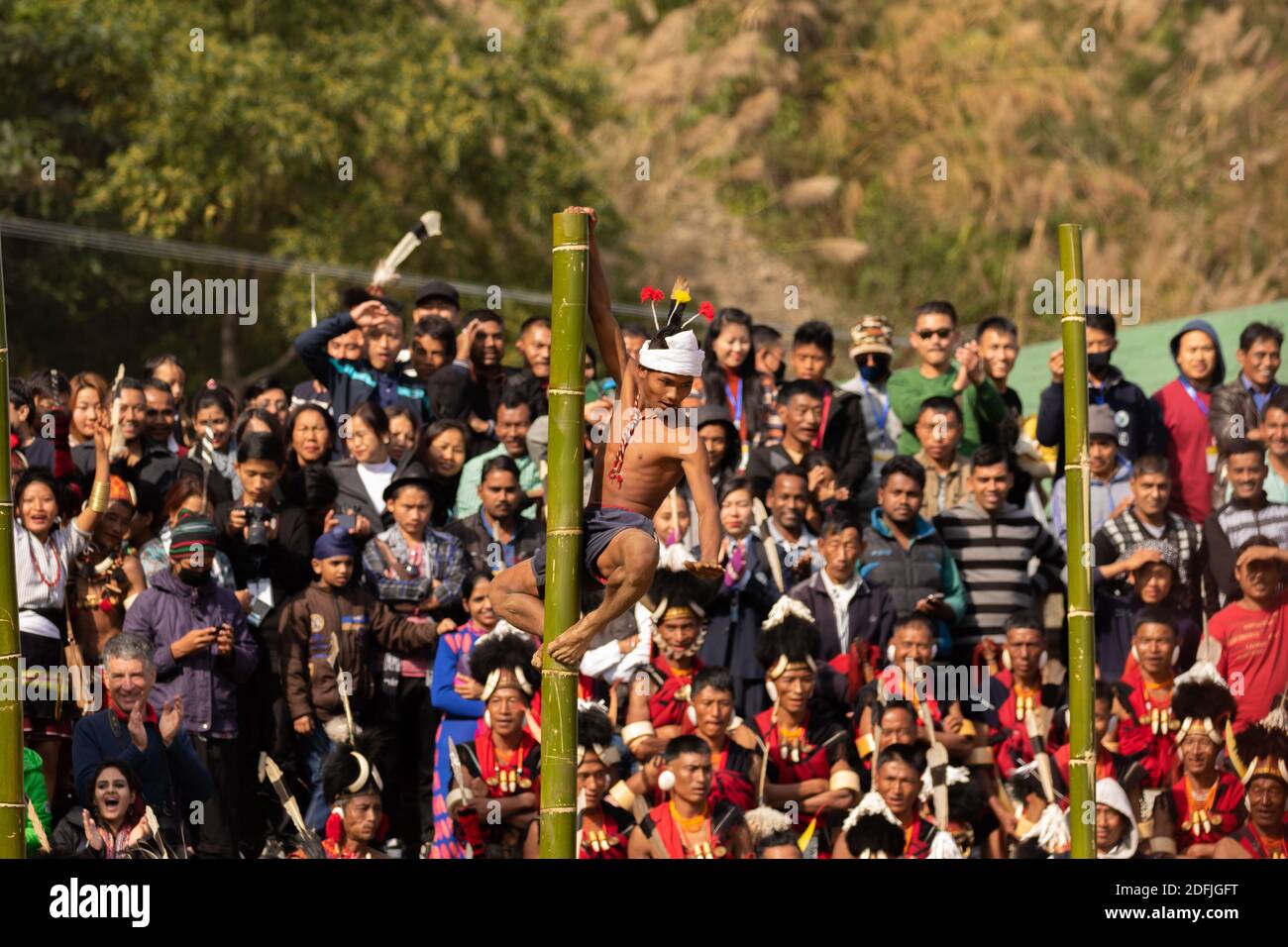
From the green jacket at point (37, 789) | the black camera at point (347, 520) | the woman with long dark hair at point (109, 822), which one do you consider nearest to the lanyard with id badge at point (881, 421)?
the black camera at point (347, 520)

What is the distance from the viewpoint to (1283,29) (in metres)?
46.6

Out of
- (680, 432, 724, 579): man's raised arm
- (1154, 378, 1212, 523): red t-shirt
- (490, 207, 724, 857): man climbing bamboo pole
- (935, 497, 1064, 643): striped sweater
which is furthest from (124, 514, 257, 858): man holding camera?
(1154, 378, 1212, 523): red t-shirt

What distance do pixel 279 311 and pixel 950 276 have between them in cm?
1680

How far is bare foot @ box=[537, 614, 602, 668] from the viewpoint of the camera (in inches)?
314

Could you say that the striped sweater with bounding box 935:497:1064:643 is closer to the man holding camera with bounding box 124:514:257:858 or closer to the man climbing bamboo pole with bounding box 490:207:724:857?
the man holding camera with bounding box 124:514:257:858

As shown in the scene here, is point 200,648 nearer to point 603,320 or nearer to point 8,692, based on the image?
point 8,692

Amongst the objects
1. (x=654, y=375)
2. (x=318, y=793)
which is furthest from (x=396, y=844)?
(x=654, y=375)

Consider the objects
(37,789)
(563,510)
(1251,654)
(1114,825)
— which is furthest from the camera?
(1251,654)

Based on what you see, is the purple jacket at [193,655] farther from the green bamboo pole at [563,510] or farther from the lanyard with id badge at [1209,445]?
the lanyard with id badge at [1209,445]

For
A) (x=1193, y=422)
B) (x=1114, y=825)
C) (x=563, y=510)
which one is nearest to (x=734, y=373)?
(x=1193, y=422)

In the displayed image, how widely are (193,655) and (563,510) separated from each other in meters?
5.39

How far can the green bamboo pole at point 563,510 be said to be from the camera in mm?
7941

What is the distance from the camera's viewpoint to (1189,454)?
15.4 meters
